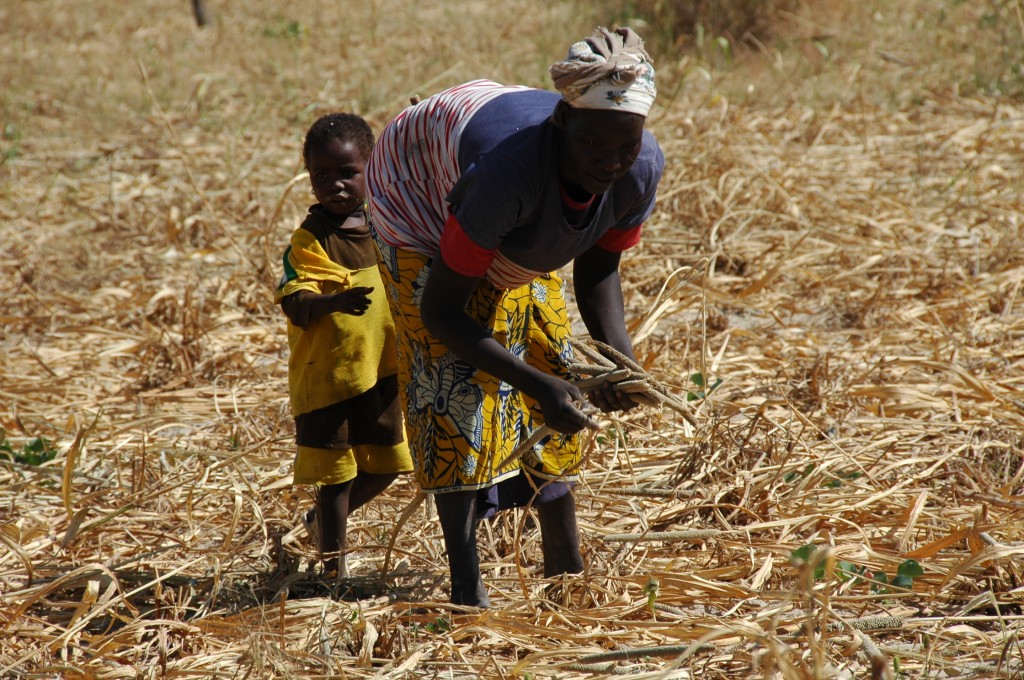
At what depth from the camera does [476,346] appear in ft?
6.30

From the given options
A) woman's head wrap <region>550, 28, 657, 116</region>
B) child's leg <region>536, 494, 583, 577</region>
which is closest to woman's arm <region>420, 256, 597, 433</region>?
woman's head wrap <region>550, 28, 657, 116</region>

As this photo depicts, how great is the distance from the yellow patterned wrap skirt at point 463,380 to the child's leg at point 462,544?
0.19 ft

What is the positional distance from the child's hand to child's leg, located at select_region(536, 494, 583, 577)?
0.62 metres

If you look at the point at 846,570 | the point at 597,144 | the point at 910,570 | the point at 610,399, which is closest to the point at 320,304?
the point at 610,399

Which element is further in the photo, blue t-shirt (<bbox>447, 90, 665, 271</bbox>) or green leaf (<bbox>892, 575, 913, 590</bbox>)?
green leaf (<bbox>892, 575, 913, 590</bbox>)

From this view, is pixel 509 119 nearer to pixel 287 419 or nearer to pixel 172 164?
pixel 287 419

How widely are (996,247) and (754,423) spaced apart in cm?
213

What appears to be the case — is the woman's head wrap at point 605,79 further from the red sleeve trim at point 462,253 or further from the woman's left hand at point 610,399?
the woman's left hand at point 610,399

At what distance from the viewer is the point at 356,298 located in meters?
2.28

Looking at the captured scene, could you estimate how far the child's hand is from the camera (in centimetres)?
228

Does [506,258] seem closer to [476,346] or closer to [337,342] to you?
[476,346]

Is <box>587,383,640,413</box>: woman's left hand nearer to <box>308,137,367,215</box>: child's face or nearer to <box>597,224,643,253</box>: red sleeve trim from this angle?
<box>597,224,643,253</box>: red sleeve trim

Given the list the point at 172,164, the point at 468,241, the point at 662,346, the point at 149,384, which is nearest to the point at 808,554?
the point at 468,241

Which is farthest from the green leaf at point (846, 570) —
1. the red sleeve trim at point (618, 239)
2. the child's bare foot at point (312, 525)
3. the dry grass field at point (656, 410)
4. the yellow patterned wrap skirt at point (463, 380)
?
the child's bare foot at point (312, 525)
